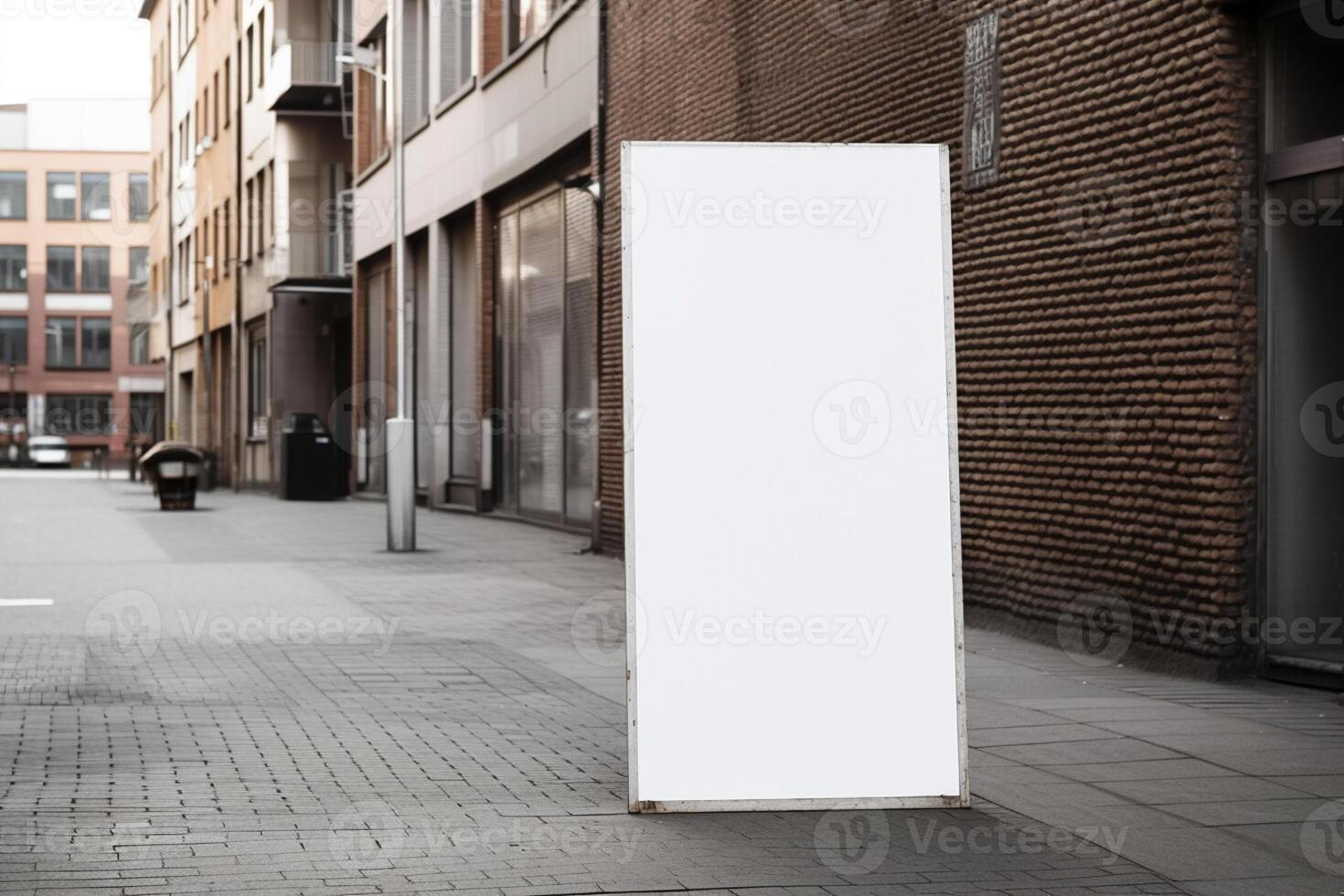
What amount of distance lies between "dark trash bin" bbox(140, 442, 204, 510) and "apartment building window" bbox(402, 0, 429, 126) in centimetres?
662

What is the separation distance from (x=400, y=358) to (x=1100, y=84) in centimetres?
1172

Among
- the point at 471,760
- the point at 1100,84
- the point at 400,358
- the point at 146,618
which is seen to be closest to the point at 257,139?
the point at 400,358

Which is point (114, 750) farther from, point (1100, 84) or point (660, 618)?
point (1100, 84)

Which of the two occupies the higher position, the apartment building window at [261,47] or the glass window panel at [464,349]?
the apartment building window at [261,47]

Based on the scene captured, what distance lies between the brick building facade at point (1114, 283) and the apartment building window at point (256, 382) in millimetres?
32891

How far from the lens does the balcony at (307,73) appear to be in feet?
126

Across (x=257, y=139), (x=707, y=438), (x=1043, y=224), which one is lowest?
(x=707, y=438)

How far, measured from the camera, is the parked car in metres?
84.2

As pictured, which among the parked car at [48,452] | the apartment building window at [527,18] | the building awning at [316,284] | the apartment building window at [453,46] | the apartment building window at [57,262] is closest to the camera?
the apartment building window at [527,18]

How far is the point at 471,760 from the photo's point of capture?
24.4ft

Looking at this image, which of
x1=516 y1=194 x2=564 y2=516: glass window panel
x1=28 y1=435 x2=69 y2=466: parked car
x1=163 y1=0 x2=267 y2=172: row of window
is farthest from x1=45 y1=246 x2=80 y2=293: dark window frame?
x1=516 y1=194 x2=564 y2=516: glass window panel

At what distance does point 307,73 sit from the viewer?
38594mm

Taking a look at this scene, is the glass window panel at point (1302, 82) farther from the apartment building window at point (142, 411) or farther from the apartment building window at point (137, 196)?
the apartment building window at point (142, 411)

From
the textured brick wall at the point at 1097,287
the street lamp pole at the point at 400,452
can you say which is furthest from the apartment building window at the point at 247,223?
the textured brick wall at the point at 1097,287
